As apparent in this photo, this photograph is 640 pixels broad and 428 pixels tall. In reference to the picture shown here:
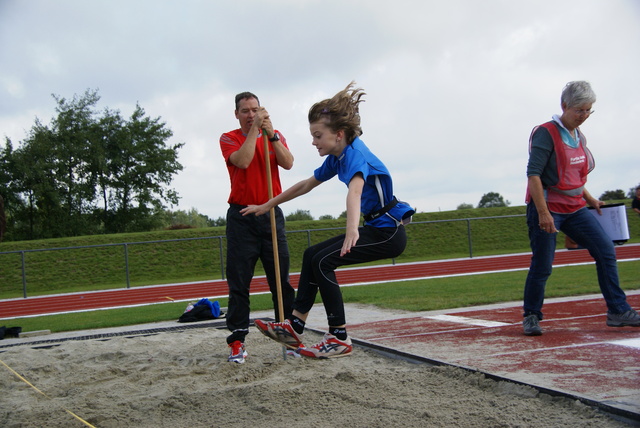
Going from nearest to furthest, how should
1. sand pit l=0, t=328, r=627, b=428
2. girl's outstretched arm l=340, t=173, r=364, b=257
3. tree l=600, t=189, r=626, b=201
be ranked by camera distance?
1. sand pit l=0, t=328, r=627, b=428
2. girl's outstretched arm l=340, t=173, r=364, b=257
3. tree l=600, t=189, r=626, b=201

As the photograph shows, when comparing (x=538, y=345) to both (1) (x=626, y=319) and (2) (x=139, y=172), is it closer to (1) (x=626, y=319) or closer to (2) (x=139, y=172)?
(1) (x=626, y=319)

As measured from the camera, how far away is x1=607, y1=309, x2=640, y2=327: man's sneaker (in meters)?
5.16

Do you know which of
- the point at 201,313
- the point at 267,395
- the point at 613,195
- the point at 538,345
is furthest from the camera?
the point at 613,195

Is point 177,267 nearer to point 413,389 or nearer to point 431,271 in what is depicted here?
point 431,271

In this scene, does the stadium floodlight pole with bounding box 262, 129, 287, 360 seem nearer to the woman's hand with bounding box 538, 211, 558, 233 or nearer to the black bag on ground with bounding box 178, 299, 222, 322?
the woman's hand with bounding box 538, 211, 558, 233

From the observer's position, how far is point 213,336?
6609 millimetres

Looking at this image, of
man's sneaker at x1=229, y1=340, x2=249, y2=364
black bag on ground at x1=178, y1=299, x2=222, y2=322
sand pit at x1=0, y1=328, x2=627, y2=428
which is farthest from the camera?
black bag on ground at x1=178, y1=299, x2=222, y2=322

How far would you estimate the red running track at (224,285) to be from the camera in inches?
589

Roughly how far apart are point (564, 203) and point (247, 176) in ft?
8.90

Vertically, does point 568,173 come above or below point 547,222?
above

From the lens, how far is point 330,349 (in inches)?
175

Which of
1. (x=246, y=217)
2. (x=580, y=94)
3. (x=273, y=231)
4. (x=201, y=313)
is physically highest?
(x=580, y=94)

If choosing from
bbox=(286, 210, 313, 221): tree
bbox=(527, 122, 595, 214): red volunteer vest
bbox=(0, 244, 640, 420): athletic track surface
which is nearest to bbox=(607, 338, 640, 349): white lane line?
bbox=(0, 244, 640, 420): athletic track surface

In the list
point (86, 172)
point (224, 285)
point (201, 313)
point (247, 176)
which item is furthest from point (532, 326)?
point (86, 172)
